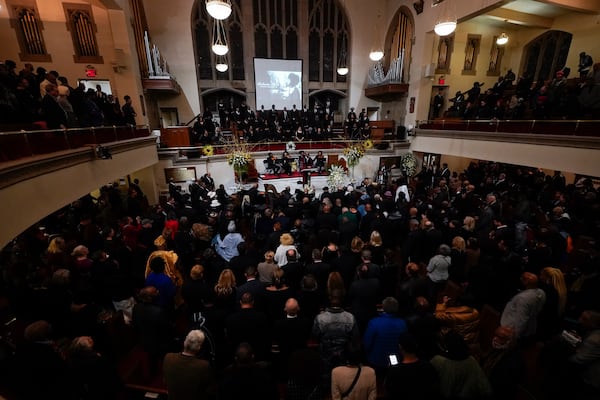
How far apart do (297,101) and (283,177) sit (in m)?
6.35

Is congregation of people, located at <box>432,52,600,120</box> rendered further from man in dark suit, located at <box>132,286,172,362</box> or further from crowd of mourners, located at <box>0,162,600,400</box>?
man in dark suit, located at <box>132,286,172,362</box>

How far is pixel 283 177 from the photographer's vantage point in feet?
38.0

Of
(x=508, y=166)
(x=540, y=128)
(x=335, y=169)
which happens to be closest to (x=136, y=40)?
(x=335, y=169)

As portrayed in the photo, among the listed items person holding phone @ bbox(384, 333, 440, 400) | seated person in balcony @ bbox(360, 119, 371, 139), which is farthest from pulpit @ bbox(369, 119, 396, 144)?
person holding phone @ bbox(384, 333, 440, 400)

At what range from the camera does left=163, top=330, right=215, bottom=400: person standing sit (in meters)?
2.19

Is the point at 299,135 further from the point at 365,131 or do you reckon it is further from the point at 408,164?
the point at 408,164

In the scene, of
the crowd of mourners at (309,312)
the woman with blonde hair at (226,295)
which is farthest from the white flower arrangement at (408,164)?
the woman with blonde hair at (226,295)

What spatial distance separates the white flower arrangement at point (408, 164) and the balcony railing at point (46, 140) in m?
11.5

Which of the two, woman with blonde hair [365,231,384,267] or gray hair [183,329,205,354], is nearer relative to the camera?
gray hair [183,329,205,354]

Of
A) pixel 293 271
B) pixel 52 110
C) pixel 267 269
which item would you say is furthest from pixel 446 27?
pixel 52 110

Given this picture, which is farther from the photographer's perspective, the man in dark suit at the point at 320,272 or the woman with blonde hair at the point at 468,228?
the woman with blonde hair at the point at 468,228

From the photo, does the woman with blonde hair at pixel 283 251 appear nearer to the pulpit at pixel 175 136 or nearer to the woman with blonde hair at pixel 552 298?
the woman with blonde hair at pixel 552 298

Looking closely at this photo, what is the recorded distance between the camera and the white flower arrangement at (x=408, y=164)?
1315cm

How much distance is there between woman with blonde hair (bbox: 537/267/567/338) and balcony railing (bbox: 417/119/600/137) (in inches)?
208
